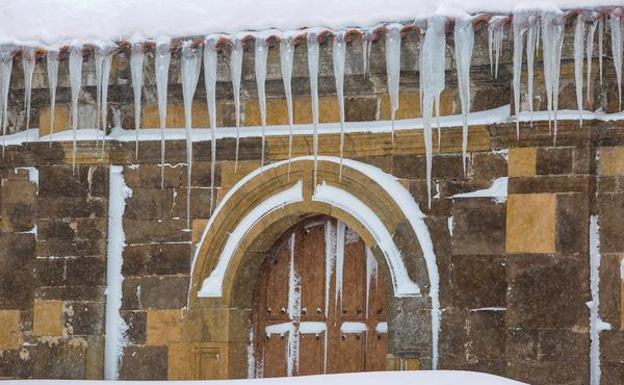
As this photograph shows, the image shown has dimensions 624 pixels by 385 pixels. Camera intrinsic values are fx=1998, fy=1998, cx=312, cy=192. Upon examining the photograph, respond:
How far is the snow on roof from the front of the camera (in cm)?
1375

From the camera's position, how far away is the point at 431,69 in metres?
14.0

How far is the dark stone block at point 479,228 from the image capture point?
1413cm

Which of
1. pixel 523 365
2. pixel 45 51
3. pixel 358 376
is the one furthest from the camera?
pixel 45 51

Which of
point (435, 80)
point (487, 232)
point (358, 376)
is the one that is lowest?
point (358, 376)

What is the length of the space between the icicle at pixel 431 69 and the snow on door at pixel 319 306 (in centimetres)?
113

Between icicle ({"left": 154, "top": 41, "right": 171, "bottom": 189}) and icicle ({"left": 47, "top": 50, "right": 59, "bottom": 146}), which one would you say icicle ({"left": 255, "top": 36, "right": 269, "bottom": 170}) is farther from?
icicle ({"left": 47, "top": 50, "right": 59, "bottom": 146})

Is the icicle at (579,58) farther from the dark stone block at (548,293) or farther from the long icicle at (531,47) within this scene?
the dark stone block at (548,293)

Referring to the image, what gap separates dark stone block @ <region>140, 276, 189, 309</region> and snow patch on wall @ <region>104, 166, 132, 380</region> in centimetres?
21

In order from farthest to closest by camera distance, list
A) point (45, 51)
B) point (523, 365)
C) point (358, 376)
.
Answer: point (45, 51), point (523, 365), point (358, 376)

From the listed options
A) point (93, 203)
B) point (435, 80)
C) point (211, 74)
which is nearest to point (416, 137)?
point (435, 80)

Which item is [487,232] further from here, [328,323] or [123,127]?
[123,127]

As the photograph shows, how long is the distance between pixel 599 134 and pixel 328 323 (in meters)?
2.65

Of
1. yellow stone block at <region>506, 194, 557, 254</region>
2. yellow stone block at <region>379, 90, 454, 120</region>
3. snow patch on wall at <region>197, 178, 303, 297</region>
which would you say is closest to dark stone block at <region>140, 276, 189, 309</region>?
snow patch on wall at <region>197, 178, 303, 297</region>

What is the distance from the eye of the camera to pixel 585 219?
13.8m
